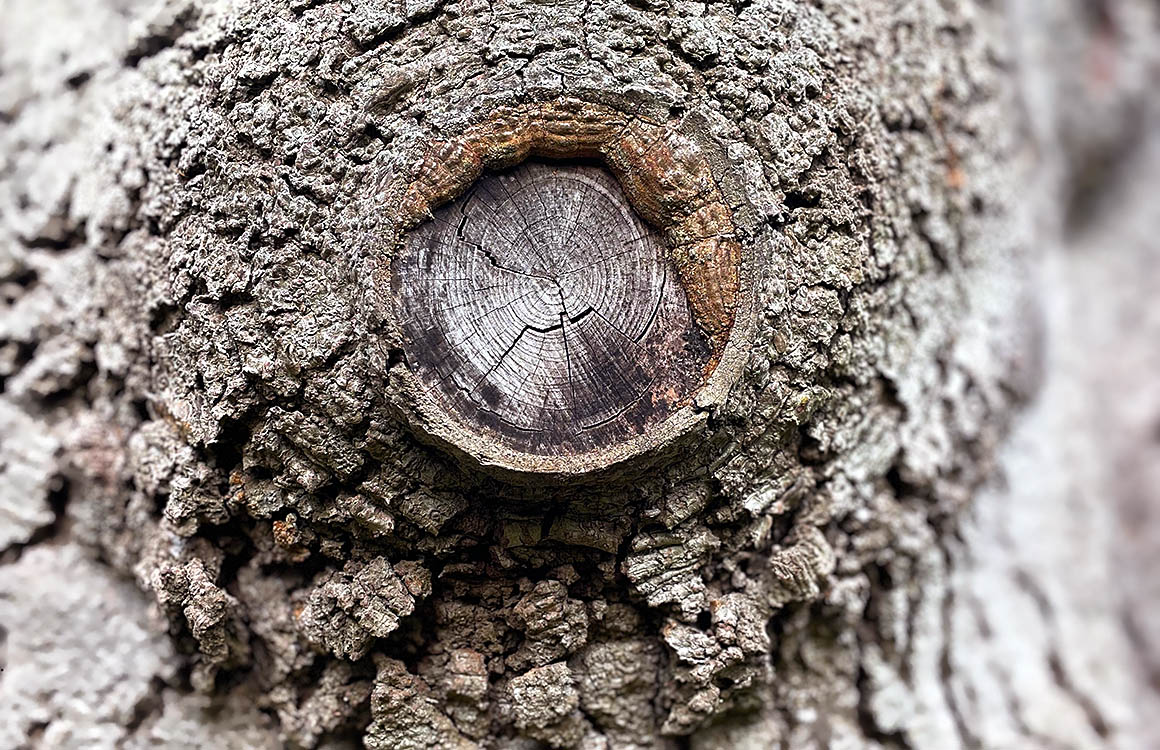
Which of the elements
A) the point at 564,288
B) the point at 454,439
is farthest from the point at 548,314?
the point at 454,439

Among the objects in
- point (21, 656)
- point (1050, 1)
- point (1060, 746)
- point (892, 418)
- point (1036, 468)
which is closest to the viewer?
point (21, 656)

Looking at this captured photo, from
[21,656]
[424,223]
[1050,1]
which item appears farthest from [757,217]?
[1050,1]

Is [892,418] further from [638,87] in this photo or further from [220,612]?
[220,612]
